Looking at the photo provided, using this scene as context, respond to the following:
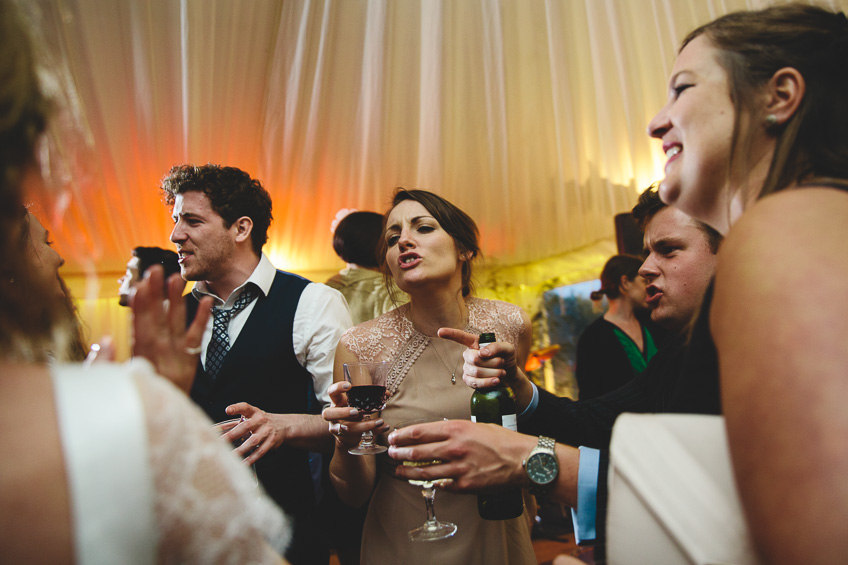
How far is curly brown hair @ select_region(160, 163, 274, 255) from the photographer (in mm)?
2512

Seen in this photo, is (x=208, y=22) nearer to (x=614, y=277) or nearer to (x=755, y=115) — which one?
(x=614, y=277)

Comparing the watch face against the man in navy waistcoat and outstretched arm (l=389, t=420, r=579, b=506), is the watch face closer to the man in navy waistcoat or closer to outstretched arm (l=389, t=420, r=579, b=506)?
outstretched arm (l=389, t=420, r=579, b=506)

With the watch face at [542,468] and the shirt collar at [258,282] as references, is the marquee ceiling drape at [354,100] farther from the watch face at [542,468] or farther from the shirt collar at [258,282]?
the watch face at [542,468]

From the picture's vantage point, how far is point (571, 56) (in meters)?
5.21

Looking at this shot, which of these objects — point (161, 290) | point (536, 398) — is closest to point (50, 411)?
point (161, 290)

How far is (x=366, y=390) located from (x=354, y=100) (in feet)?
14.6

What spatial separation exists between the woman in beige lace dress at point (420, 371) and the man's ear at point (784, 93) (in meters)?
1.31

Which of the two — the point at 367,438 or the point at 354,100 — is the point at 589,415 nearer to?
the point at 367,438

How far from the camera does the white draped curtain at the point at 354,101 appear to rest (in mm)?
4453

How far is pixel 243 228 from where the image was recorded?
2.55 metres

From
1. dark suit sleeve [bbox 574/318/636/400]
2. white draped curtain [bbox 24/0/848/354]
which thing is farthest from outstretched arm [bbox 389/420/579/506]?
white draped curtain [bbox 24/0/848/354]

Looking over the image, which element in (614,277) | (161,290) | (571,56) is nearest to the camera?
(161,290)

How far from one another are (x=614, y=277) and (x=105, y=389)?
138 inches

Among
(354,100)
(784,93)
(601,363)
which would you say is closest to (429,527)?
(784,93)
